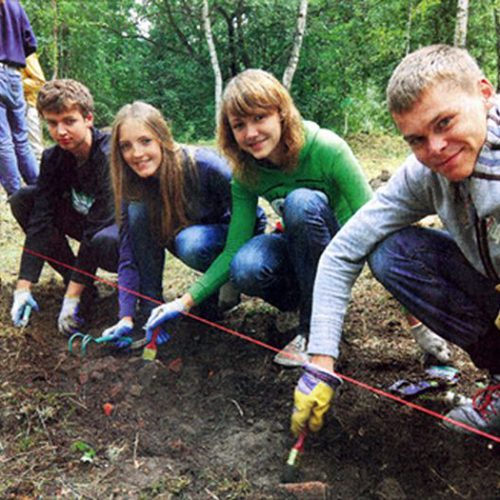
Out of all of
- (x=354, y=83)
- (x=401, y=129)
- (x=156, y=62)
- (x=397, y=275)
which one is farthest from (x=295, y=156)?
(x=156, y=62)

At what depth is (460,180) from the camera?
1.36 metres

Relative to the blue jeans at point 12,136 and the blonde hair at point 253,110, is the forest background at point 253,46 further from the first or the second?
the blonde hair at point 253,110

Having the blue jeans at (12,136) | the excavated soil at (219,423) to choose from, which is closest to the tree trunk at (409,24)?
the blue jeans at (12,136)

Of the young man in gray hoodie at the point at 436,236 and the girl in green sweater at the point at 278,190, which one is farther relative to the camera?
the girl in green sweater at the point at 278,190

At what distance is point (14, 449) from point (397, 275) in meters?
1.35

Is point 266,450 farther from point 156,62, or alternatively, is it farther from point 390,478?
point 156,62

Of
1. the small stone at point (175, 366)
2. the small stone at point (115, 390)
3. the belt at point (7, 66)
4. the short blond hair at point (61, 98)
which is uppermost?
the belt at point (7, 66)

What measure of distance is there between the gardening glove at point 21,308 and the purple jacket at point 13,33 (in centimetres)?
173

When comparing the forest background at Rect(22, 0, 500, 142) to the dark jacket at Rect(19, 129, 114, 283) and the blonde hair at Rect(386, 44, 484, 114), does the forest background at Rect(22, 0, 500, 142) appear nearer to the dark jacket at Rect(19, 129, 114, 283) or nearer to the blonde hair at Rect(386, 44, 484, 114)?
the dark jacket at Rect(19, 129, 114, 283)

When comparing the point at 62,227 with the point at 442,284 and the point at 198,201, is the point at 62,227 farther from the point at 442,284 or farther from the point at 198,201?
the point at 442,284

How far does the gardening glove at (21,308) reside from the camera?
2.62 metres

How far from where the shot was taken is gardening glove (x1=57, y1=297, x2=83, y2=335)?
2.64 metres

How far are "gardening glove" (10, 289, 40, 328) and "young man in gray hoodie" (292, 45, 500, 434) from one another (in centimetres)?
160

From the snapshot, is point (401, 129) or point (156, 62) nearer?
point (401, 129)
